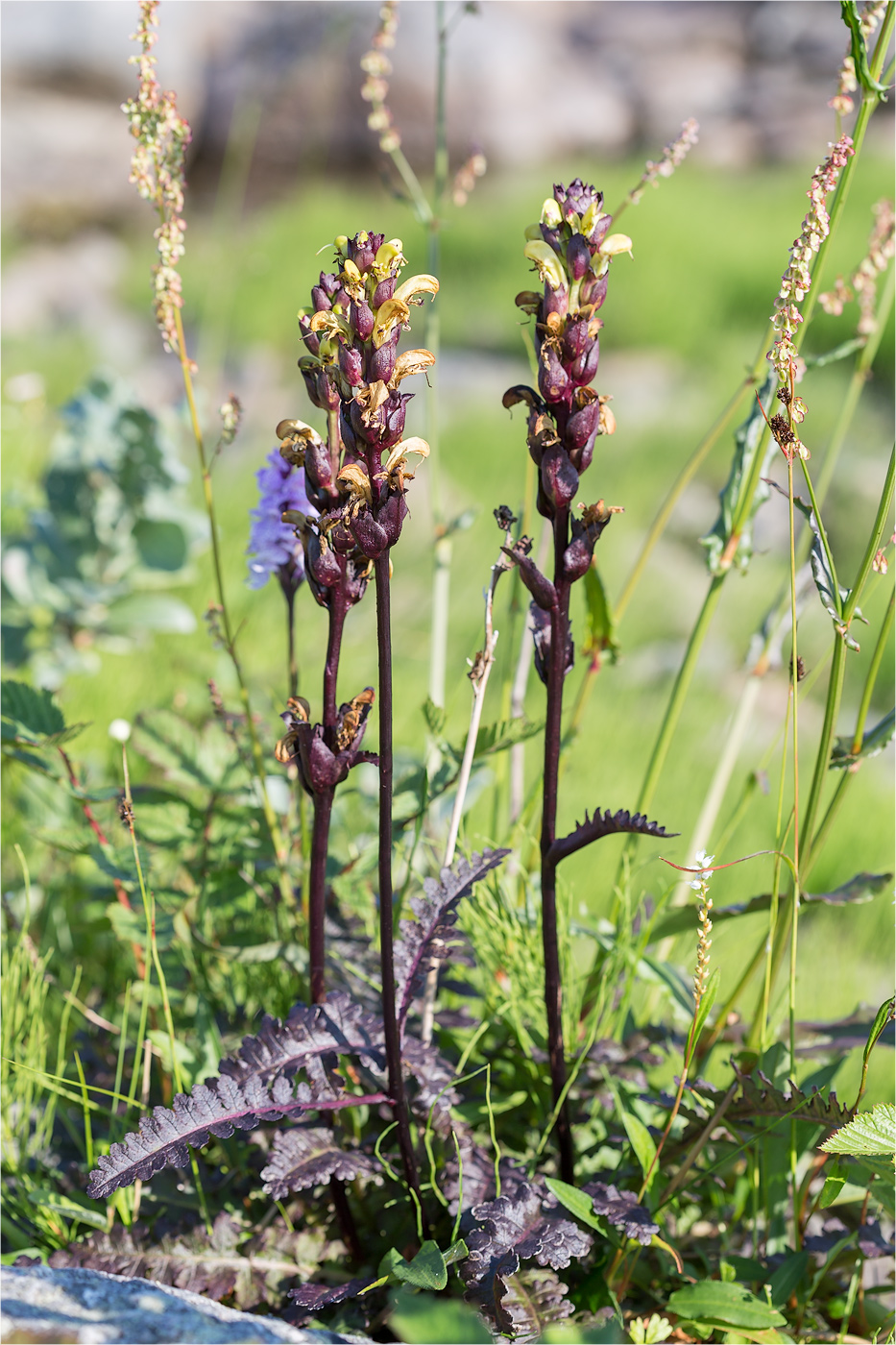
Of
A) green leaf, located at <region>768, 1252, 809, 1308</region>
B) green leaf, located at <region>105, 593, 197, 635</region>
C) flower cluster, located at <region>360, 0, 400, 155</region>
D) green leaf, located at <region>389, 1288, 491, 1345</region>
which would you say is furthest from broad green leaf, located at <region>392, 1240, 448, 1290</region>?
green leaf, located at <region>105, 593, 197, 635</region>

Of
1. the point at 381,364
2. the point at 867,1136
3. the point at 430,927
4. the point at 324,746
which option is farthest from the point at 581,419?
the point at 867,1136

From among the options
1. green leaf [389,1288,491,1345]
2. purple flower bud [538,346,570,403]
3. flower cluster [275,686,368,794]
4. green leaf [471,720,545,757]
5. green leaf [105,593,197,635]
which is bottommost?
green leaf [389,1288,491,1345]

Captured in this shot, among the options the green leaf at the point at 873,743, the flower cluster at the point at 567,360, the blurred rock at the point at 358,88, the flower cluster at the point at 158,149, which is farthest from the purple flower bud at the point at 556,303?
the blurred rock at the point at 358,88

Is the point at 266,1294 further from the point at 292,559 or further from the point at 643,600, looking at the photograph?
the point at 643,600

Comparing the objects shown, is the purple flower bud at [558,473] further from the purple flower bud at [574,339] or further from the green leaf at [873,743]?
the green leaf at [873,743]

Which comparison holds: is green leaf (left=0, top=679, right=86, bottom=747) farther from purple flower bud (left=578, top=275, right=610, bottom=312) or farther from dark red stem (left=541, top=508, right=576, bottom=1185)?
purple flower bud (left=578, top=275, right=610, bottom=312)

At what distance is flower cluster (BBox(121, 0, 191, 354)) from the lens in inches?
33.9

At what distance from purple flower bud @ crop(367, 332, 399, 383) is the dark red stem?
0.17 metres

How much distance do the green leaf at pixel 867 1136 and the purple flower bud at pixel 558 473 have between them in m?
0.49

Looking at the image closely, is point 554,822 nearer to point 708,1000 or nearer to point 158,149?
point 708,1000

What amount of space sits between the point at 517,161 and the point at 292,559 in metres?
6.26

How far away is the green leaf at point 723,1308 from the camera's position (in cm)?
77

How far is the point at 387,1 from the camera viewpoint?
1.27 m

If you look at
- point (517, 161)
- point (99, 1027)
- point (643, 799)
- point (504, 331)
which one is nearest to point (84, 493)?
point (99, 1027)
